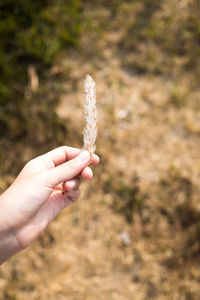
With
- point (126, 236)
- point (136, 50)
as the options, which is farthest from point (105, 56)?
point (126, 236)

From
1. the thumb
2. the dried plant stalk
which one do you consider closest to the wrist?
the thumb

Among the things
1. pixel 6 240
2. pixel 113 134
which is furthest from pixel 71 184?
pixel 113 134

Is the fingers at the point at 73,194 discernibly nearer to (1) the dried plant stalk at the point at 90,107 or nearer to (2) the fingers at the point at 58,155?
(2) the fingers at the point at 58,155

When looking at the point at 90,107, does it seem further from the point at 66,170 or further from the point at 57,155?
the point at 57,155

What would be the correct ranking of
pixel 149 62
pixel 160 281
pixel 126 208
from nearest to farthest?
pixel 160 281, pixel 126 208, pixel 149 62

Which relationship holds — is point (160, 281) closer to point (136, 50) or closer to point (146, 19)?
point (136, 50)

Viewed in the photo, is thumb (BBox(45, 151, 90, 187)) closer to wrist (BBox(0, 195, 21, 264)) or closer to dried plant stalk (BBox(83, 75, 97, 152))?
dried plant stalk (BBox(83, 75, 97, 152))

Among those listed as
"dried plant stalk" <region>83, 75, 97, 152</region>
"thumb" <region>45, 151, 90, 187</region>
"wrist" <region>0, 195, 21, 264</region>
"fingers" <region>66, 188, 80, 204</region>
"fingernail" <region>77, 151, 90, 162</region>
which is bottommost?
"wrist" <region>0, 195, 21, 264</region>

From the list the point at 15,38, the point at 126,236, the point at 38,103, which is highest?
the point at 15,38
